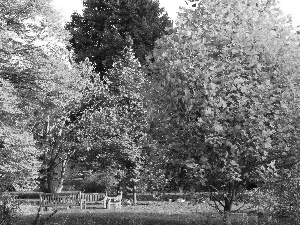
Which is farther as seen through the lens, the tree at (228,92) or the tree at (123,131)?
the tree at (123,131)

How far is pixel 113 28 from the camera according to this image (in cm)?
4419

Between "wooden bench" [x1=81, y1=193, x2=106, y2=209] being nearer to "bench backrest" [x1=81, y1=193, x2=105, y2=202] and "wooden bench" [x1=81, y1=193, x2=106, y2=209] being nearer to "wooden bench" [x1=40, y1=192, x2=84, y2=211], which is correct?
"bench backrest" [x1=81, y1=193, x2=105, y2=202]

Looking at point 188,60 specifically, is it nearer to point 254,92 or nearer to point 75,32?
point 254,92

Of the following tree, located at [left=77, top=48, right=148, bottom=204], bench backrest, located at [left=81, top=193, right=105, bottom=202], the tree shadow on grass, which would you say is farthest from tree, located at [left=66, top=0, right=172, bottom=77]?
the tree shadow on grass

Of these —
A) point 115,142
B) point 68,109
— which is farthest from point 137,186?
point 68,109

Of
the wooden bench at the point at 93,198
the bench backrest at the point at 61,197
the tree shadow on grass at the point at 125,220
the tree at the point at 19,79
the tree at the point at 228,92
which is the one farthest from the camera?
the wooden bench at the point at 93,198

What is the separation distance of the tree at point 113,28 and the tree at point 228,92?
29.4m

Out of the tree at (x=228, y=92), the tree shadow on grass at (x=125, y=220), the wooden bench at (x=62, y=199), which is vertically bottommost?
the tree shadow on grass at (x=125, y=220)

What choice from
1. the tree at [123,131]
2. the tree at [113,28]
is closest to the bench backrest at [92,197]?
the tree at [123,131]

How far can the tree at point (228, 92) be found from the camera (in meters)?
11.7

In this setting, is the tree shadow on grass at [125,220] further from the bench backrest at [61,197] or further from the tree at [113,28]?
the tree at [113,28]

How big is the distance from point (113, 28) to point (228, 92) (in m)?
33.2

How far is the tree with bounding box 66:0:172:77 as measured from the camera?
42.8 metres

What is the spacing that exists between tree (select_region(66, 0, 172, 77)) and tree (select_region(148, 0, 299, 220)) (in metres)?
29.4
